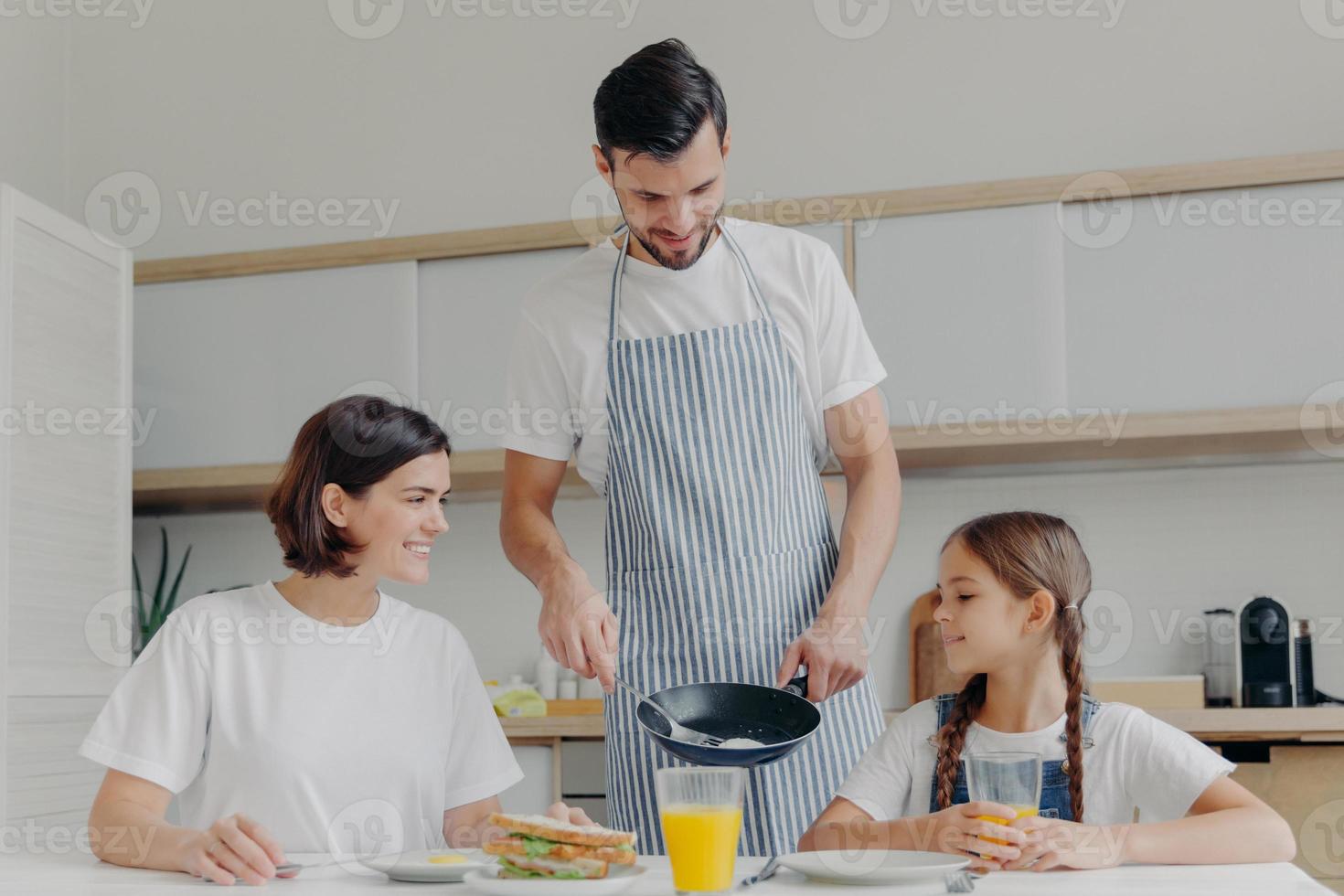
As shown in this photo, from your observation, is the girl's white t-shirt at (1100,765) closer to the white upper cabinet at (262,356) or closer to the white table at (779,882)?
the white table at (779,882)

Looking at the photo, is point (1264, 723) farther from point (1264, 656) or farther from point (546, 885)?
point (546, 885)

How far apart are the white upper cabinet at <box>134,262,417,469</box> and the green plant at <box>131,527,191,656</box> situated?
0.31m

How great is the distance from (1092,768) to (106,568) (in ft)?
8.36

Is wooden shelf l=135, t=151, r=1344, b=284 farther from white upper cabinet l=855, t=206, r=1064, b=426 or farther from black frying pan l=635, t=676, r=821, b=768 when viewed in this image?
black frying pan l=635, t=676, r=821, b=768

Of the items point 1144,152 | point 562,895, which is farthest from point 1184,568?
point 562,895

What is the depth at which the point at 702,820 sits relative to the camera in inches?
41.3

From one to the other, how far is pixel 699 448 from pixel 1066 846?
0.73m

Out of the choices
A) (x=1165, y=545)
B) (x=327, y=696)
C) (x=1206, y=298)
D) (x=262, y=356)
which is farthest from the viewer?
(x=262, y=356)

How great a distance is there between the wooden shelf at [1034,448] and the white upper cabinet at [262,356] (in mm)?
74

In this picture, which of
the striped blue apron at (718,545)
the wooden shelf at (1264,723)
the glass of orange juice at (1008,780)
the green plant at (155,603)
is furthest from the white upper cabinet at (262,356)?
the glass of orange juice at (1008,780)

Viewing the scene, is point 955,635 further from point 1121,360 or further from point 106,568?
point 106,568

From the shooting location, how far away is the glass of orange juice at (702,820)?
41.3 inches

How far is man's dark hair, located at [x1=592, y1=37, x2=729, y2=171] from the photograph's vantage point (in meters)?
1.57

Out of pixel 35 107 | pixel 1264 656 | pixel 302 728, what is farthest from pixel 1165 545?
pixel 35 107
